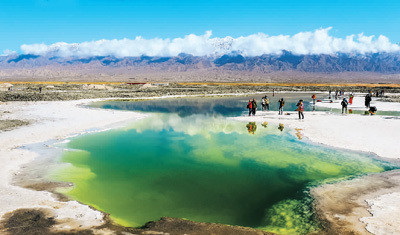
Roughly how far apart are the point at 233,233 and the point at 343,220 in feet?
9.99

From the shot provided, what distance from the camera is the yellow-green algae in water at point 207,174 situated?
9359 mm

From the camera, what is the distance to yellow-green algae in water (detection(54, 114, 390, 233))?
936 cm

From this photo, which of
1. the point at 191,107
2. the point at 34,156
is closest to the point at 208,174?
the point at 34,156

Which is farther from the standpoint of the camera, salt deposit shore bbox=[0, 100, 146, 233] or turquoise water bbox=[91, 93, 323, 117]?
turquoise water bbox=[91, 93, 323, 117]

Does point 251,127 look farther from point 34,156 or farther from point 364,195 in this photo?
point 34,156

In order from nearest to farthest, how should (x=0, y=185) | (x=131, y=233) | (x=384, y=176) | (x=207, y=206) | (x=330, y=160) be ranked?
1. (x=131, y=233)
2. (x=207, y=206)
3. (x=0, y=185)
4. (x=384, y=176)
5. (x=330, y=160)

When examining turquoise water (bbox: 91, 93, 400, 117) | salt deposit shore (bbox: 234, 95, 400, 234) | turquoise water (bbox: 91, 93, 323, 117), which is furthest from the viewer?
turquoise water (bbox: 91, 93, 323, 117)

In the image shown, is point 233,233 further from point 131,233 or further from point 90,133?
point 90,133

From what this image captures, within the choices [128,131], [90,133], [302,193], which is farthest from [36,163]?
[302,193]

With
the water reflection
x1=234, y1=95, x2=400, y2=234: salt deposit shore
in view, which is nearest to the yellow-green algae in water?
x1=234, y1=95, x2=400, y2=234: salt deposit shore

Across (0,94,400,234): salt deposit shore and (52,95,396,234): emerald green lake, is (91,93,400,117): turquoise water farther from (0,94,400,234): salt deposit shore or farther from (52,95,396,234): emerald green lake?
(52,95,396,234): emerald green lake

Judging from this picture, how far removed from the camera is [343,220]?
8461 mm

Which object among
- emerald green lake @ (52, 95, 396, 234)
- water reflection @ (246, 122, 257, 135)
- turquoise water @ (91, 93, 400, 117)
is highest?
turquoise water @ (91, 93, 400, 117)

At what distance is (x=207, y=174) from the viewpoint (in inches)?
511
